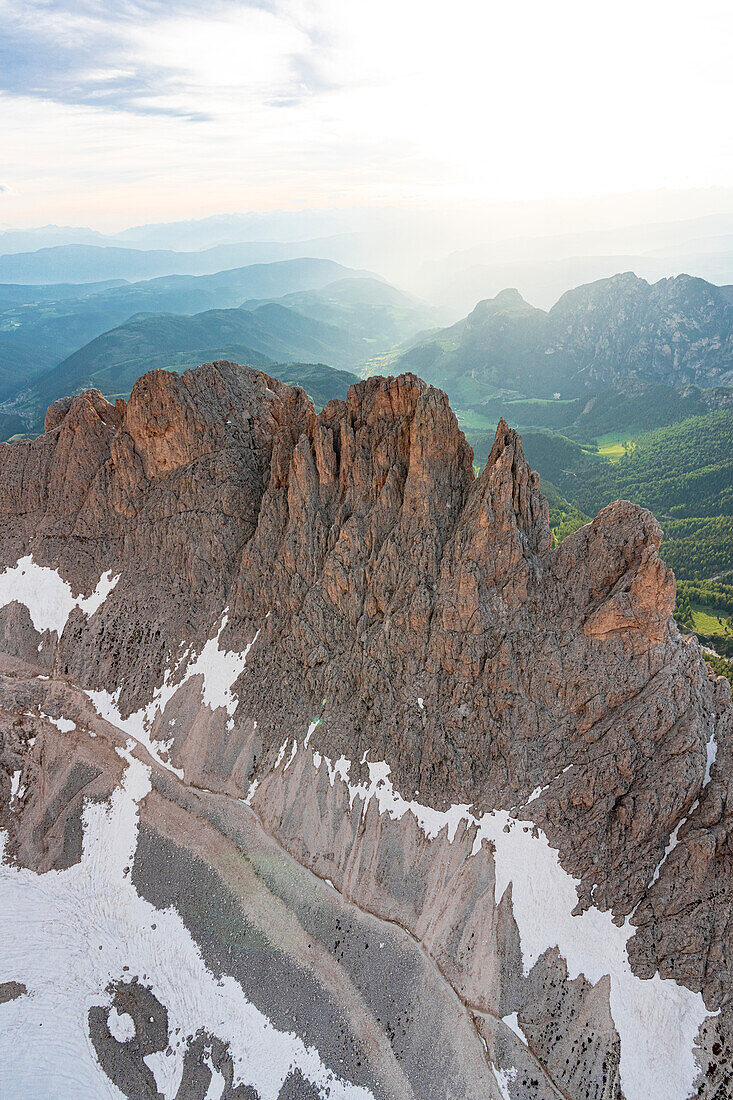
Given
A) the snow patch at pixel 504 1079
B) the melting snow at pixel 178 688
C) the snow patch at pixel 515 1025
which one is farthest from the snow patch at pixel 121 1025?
the snow patch at pixel 515 1025

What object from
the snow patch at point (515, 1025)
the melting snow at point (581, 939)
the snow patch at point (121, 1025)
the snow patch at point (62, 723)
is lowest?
the snow patch at point (121, 1025)

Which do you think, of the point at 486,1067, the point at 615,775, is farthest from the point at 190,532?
the point at 486,1067

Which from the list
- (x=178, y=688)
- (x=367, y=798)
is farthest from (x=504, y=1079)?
(x=178, y=688)

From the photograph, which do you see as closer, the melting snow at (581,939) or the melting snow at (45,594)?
the melting snow at (581,939)

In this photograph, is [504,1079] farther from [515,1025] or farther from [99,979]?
[99,979]

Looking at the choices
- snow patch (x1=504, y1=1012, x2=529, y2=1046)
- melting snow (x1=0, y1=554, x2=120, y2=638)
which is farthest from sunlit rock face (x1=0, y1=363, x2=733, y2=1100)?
melting snow (x1=0, y1=554, x2=120, y2=638)

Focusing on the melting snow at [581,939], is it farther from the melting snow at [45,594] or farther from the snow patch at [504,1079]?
the melting snow at [45,594]

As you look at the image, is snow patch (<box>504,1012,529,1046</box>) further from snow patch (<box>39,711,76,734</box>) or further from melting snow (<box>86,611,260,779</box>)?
snow patch (<box>39,711,76,734</box>)
